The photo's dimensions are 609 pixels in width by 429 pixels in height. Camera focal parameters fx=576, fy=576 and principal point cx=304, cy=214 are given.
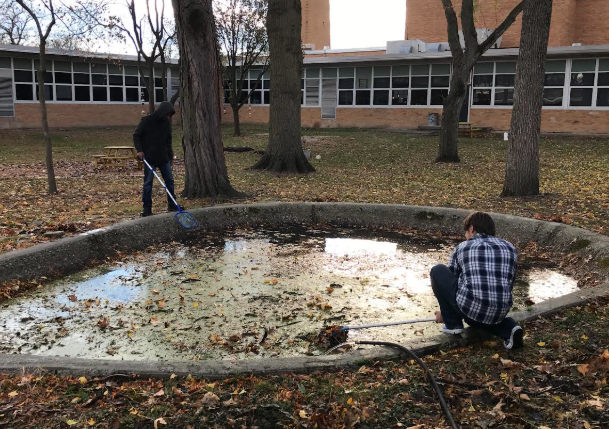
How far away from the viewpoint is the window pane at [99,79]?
3145 cm

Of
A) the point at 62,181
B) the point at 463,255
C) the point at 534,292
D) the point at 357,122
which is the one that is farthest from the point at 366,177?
the point at 357,122

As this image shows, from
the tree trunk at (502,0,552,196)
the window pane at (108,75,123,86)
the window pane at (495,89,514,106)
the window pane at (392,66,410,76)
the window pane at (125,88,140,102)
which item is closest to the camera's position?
the tree trunk at (502,0,552,196)

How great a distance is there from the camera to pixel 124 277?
6.47 metres

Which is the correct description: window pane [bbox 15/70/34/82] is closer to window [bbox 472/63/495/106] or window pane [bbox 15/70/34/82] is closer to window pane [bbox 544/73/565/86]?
window [bbox 472/63/495/106]

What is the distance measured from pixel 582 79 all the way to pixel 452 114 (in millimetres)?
12955

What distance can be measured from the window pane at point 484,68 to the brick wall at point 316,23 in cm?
1933

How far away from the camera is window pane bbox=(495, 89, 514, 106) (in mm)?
27688

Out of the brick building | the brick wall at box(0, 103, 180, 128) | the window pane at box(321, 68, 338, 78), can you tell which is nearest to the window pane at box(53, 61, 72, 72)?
the brick building

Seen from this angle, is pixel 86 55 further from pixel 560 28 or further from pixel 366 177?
pixel 560 28

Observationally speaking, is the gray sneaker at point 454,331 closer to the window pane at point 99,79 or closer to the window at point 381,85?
the window at point 381,85

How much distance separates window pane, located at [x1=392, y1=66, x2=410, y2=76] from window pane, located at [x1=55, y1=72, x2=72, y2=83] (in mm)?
17220

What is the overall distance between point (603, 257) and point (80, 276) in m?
5.82

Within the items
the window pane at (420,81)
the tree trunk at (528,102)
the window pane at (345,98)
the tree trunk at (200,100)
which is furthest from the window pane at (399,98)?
the tree trunk at (200,100)

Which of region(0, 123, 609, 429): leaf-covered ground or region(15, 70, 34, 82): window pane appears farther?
region(15, 70, 34, 82): window pane
